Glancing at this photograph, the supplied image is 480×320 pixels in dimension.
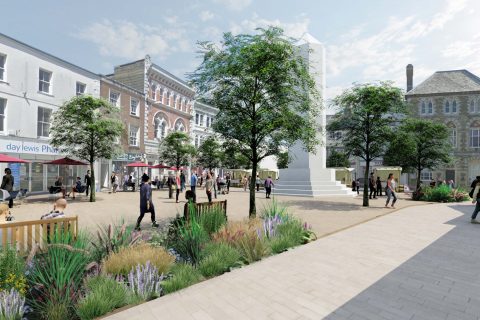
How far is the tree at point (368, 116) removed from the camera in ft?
50.2

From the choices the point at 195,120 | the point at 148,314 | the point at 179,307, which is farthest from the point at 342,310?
the point at 195,120

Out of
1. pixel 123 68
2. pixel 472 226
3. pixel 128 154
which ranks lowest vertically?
pixel 472 226

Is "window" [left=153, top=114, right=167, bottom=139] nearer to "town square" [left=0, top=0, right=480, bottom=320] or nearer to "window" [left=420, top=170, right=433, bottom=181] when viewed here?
"town square" [left=0, top=0, right=480, bottom=320]

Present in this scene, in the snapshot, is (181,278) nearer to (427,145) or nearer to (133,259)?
(133,259)

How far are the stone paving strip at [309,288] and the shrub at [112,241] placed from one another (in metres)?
1.44

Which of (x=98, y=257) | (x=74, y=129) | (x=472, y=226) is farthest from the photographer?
(x=74, y=129)

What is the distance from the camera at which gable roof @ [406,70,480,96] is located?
141 feet

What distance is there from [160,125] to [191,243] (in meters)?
34.2

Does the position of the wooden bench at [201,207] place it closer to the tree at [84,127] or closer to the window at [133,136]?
the tree at [84,127]

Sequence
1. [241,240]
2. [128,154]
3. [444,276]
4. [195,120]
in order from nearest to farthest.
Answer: [444,276] < [241,240] < [128,154] < [195,120]

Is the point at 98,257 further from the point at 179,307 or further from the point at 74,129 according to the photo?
the point at 74,129

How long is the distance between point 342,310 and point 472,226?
936cm

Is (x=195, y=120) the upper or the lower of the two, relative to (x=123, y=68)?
lower

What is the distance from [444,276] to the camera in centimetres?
532
